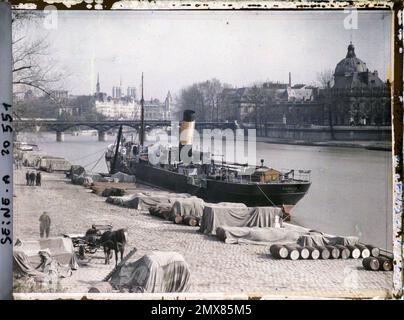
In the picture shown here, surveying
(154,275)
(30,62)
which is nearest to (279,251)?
(154,275)

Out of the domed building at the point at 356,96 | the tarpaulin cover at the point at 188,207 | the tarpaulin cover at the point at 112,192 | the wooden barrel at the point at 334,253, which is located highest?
the domed building at the point at 356,96

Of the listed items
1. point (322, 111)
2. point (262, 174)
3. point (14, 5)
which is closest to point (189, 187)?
point (262, 174)

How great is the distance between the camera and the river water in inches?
181

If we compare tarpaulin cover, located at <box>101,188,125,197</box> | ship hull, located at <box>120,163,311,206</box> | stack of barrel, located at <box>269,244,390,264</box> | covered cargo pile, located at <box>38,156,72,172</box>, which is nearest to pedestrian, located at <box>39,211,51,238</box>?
covered cargo pile, located at <box>38,156,72,172</box>

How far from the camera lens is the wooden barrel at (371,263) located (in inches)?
179

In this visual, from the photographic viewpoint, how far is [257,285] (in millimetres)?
4500

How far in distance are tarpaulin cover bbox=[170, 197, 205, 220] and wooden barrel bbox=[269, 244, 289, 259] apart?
26.0 inches

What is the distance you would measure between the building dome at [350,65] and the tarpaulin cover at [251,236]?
55.4 inches

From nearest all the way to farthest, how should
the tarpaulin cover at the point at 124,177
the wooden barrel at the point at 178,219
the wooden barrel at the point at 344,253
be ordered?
the wooden barrel at the point at 344,253 < the wooden barrel at the point at 178,219 < the tarpaulin cover at the point at 124,177

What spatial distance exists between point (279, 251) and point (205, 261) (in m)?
0.60

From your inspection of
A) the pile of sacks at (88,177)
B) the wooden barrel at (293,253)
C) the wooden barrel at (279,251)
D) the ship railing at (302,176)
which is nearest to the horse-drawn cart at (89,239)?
the pile of sacks at (88,177)

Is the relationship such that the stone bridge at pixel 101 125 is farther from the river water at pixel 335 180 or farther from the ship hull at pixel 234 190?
the ship hull at pixel 234 190
